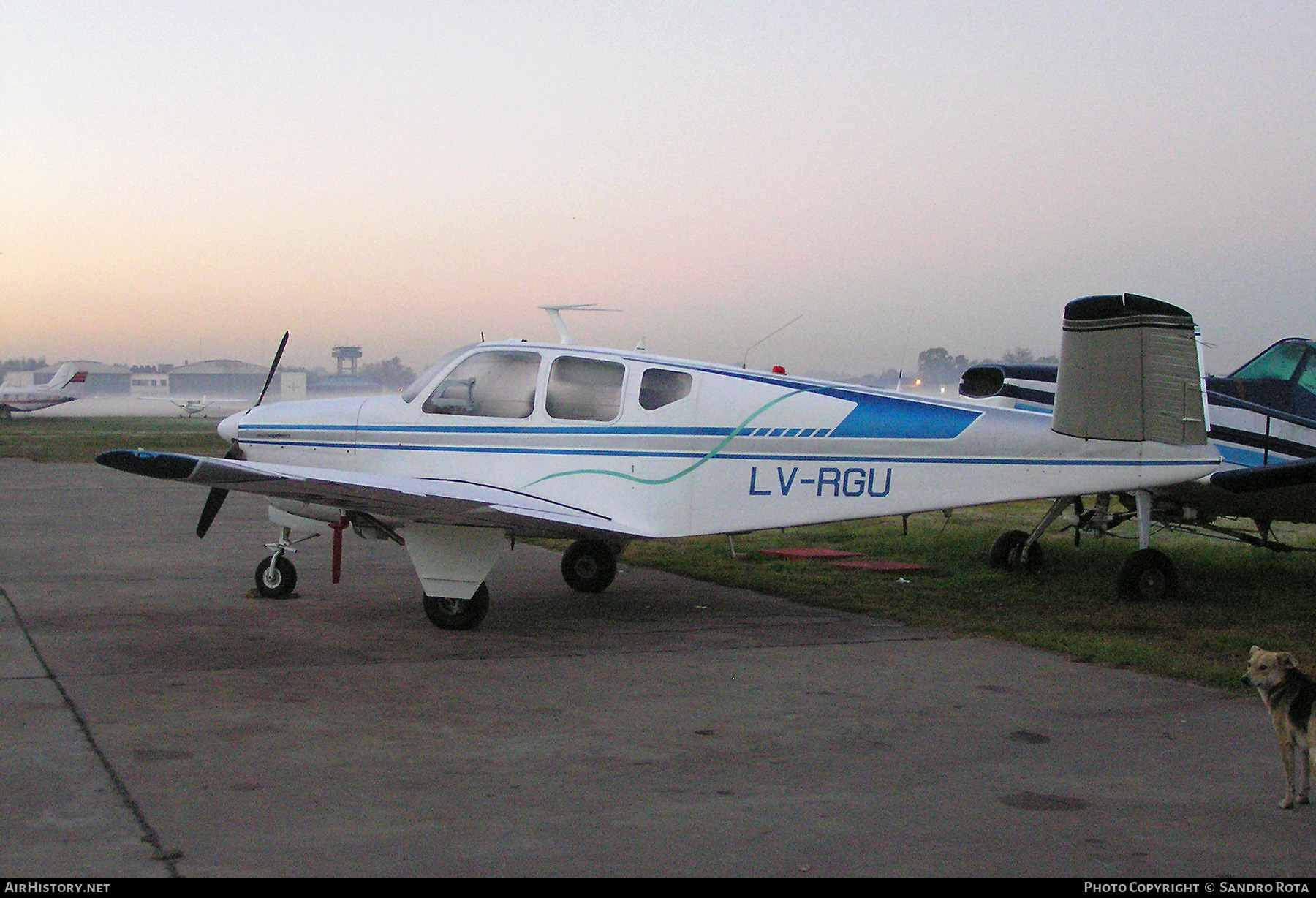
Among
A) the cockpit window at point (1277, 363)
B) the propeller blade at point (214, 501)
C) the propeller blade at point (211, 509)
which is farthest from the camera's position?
the cockpit window at point (1277, 363)

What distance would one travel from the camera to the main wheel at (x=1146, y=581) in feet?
34.6

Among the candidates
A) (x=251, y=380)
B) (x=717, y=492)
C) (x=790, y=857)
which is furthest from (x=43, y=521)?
(x=251, y=380)

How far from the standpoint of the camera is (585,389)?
31.0ft

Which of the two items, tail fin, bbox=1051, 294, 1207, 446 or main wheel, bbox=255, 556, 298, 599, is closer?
tail fin, bbox=1051, 294, 1207, 446

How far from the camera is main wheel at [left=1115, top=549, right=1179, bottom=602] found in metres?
→ 10.5

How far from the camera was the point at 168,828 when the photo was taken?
439 cm

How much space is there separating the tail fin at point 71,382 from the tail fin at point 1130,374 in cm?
8702

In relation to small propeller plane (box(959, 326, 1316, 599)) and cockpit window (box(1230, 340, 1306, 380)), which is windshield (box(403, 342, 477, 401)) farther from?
cockpit window (box(1230, 340, 1306, 380))

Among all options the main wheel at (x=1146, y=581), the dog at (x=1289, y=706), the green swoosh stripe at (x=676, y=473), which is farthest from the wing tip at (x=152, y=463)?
the main wheel at (x=1146, y=581)

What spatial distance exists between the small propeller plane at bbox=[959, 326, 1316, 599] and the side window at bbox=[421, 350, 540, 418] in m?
5.10

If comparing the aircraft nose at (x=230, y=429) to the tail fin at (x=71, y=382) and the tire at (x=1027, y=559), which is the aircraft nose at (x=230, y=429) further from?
the tail fin at (x=71, y=382)

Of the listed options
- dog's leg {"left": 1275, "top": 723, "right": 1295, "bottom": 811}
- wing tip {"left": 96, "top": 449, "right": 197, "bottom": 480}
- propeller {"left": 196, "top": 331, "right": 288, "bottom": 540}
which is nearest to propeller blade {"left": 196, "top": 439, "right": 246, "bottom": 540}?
propeller {"left": 196, "top": 331, "right": 288, "bottom": 540}
